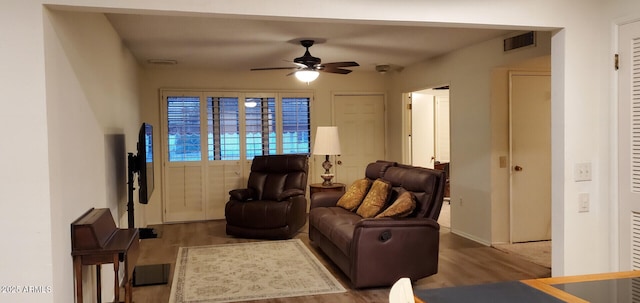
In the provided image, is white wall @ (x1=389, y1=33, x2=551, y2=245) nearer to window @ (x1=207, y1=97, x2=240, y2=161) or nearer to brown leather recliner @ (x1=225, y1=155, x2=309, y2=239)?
brown leather recliner @ (x1=225, y1=155, x2=309, y2=239)

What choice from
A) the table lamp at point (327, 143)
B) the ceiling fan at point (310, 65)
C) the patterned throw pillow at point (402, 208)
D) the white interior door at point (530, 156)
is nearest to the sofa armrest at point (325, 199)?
the table lamp at point (327, 143)

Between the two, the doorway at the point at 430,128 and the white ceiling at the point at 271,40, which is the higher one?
the white ceiling at the point at 271,40

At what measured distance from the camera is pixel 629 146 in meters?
2.75

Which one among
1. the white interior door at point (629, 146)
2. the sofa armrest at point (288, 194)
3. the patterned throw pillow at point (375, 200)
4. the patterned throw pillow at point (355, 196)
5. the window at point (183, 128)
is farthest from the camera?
the window at point (183, 128)

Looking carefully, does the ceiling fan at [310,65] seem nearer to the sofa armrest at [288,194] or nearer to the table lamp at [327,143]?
the table lamp at [327,143]

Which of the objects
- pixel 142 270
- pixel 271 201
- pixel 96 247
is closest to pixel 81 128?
pixel 96 247

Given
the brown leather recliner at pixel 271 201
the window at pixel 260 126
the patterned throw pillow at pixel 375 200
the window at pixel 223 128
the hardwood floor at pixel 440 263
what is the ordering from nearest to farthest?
the hardwood floor at pixel 440 263 → the patterned throw pillow at pixel 375 200 → the brown leather recliner at pixel 271 201 → the window at pixel 223 128 → the window at pixel 260 126

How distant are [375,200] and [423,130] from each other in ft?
14.3

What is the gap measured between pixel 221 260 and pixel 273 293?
3.79 ft

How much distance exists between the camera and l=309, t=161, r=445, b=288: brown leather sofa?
3.66 meters

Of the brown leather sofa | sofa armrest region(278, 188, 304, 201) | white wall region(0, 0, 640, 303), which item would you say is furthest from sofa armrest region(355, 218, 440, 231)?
sofa armrest region(278, 188, 304, 201)

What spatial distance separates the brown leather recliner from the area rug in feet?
0.97

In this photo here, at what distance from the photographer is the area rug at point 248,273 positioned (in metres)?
3.67

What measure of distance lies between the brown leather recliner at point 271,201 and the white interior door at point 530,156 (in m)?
2.56
